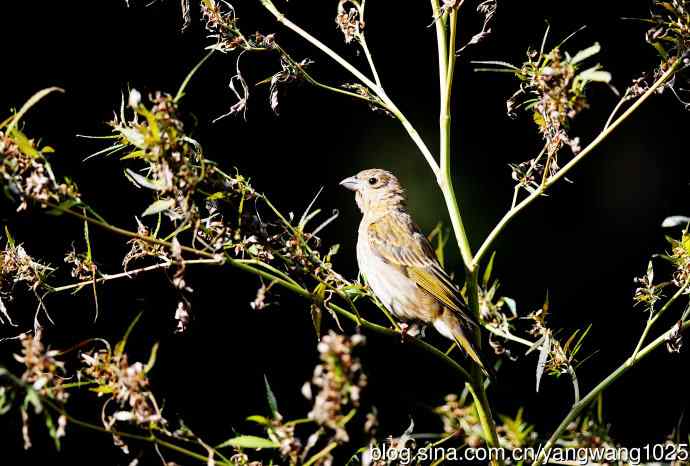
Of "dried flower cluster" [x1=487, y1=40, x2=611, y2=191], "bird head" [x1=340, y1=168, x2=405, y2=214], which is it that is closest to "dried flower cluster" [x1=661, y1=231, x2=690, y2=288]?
"dried flower cluster" [x1=487, y1=40, x2=611, y2=191]

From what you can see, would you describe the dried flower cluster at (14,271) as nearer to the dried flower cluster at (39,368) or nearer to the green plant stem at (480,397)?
the dried flower cluster at (39,368)

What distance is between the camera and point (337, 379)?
84 centimetres

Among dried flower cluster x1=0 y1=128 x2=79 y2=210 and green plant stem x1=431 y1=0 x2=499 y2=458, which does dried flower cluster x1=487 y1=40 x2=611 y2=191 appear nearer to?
green plant stem x1=431 y1=0 x2=499 y2=458

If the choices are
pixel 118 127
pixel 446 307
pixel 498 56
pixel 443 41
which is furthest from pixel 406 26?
pixel 118 127

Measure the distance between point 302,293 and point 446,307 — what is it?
1.05m

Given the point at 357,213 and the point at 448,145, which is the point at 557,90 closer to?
the point at 448,145

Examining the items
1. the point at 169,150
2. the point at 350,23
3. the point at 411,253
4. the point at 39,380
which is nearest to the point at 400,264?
the point at 411,253

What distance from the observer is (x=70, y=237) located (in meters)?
2.83

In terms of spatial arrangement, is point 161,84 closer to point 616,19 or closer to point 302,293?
point 616,19

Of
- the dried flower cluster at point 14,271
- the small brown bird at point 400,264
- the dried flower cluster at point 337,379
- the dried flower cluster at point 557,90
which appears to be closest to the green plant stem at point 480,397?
the dried flower cluster at point 557,90

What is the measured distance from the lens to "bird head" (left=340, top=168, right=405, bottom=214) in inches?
98.5

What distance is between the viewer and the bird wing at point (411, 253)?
2.08 m

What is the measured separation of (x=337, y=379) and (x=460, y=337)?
1.07 metres

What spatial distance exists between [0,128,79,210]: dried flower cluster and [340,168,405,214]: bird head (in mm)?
1543
